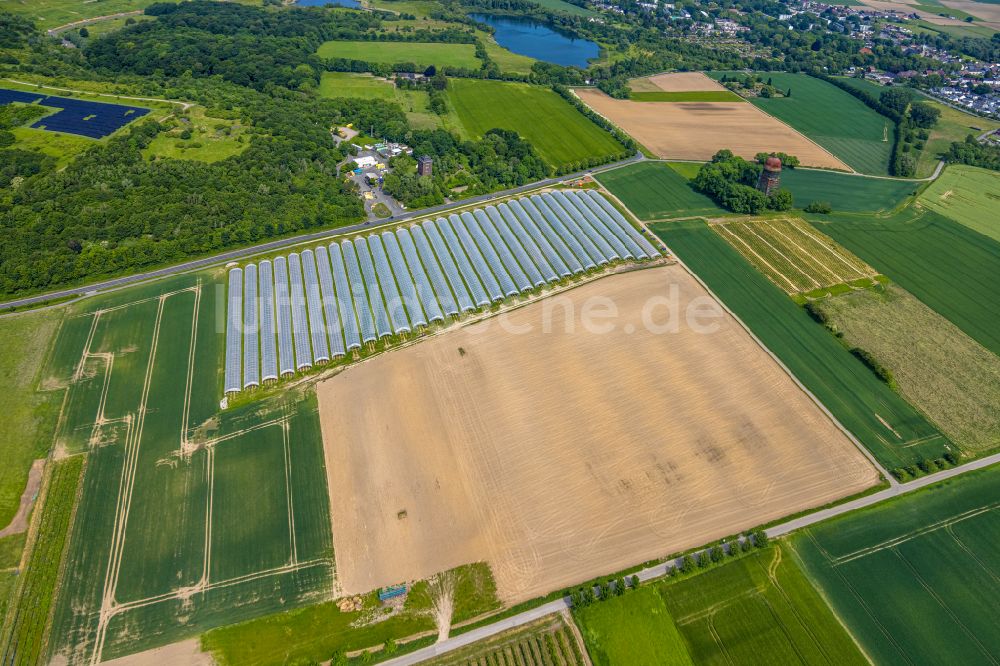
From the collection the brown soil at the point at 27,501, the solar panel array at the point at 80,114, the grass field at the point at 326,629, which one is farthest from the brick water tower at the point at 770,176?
the solar panel array at the point at 80,114

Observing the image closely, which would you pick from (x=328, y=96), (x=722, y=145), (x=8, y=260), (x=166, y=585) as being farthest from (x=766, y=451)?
(x=328, y=96)

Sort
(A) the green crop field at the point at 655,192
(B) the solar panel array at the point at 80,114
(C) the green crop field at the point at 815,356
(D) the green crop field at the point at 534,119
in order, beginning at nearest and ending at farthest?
1. (C) the green crop field at the point at 815,356
2. (A) the green crop field at the point at 655,192
3. (B) the solar panel array at the point at 80,114
4. (D) the green crop field at the point at 534,119

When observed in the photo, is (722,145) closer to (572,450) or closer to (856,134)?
(856,134)

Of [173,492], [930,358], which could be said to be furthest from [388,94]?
[930,358]

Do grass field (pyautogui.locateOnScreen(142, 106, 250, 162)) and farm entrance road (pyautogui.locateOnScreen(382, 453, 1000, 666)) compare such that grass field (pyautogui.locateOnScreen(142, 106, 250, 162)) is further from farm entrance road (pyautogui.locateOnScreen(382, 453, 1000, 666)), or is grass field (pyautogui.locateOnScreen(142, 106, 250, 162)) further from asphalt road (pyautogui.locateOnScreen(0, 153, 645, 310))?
farm entrance road (pyautogui.locateOnScreen(382, 453, 1000, 666))

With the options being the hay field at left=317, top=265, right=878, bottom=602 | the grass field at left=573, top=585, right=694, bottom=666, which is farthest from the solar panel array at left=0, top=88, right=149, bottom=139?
the grass field at left=573, top=585, right=694, bottom=666

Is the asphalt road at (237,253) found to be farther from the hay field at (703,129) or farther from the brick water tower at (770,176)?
the brick water tower at (770,176)

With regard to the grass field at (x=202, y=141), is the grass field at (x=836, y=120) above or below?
below
